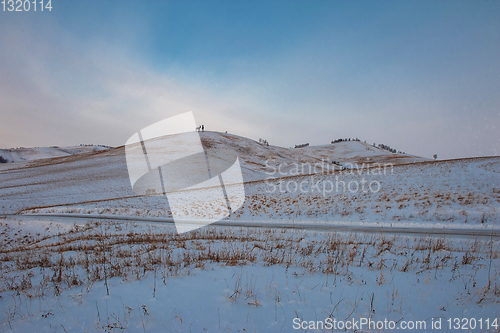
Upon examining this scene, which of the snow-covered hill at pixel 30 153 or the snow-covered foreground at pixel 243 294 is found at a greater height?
the snow-covered hill at pixel 30 153

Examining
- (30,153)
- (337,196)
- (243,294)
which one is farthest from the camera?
(30,153)

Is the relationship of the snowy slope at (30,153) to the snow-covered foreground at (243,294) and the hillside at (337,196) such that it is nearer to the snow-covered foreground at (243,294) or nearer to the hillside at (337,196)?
the hillside at (337,196)

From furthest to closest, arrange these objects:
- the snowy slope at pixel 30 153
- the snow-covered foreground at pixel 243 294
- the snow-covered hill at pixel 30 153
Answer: the snowy slope at pixel 30 153 < the snow-covered hill at pixel 30 153 < the snow-covered foreground at pixel 243 294

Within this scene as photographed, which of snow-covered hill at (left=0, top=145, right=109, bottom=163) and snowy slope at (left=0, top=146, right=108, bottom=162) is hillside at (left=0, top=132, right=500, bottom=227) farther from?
snowy slope at (left=0, top=146, right=108, bottom=162)

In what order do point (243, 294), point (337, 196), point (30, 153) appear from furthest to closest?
point (30, 153) → point (337, 196) → point (243, 294)

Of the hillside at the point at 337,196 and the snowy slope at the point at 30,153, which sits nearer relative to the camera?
the hillside at the point at 337,196

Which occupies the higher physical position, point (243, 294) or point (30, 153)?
point (30, 153)

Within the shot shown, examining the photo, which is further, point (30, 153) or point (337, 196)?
point (30, 153)

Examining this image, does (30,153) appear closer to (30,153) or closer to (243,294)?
(30,153)

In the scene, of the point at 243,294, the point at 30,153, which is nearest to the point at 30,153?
the point at 30,153

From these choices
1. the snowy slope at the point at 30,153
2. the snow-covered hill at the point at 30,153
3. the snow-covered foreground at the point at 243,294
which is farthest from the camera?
the snowy slope at the point at 30,153

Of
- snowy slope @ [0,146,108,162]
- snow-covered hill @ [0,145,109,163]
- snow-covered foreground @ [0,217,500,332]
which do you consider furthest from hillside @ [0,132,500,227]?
snowy slope @ [0,146,108,162]

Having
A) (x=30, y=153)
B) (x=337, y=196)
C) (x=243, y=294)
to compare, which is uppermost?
(x=30, y=153)

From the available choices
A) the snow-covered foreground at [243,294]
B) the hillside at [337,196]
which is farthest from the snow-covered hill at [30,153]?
the snow-covered foreground at [243,294]
